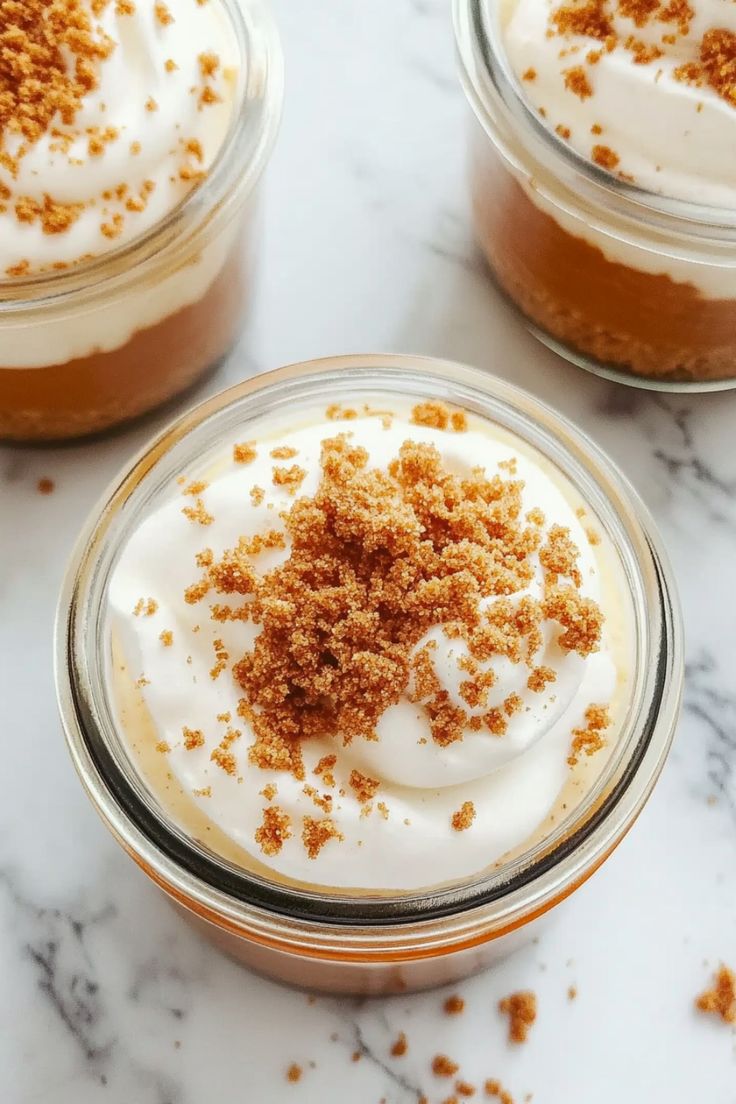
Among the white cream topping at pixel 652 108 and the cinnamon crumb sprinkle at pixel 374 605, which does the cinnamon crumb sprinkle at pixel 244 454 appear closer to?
the cinnamon crumb sprinkle at pixel 374 605

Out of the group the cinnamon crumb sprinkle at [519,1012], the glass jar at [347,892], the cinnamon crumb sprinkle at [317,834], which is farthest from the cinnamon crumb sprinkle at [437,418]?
the cinnamon crumb sprinkle at [519,1012]

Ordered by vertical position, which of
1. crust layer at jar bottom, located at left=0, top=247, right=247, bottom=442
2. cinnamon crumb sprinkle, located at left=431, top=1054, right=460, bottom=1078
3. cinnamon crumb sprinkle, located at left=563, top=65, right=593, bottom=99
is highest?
cinnamon crumb sprinkle, located at left=563, top=65, right=593, bottom=99

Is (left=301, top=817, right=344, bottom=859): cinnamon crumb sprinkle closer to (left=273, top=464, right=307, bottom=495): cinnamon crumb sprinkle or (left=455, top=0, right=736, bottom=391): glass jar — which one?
(left=273, top=464, right=307, bottom=495): cinnamon crumb sprinkle

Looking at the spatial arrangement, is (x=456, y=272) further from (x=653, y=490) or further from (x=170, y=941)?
(x=170, y=941)

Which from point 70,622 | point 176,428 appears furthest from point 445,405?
point 70,622

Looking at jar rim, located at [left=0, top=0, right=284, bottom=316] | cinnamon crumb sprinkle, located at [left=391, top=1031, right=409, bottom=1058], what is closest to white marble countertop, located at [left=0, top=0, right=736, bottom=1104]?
cinnamon crumb sprinkle, located at [left=391, top=1031, right=409, bottom=1058]

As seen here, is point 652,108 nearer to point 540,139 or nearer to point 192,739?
point 540,139

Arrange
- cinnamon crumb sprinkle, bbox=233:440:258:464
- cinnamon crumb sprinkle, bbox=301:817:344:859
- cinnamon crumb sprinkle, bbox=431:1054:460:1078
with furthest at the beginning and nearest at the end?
cinnamon crumb sprinkle, bbox=431:1054:460:1078
cinnamon crumb sprinkle, bbox=233:440:258:464
cinnamon crumb sprinkle, bbox=301:817:344:859

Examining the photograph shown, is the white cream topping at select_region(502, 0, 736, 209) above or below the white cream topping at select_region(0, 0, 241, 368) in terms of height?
above
